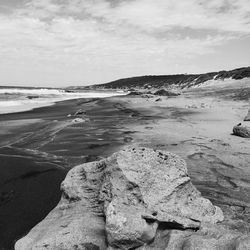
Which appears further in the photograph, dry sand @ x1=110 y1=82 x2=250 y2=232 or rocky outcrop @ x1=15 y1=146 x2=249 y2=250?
dry sand @ x1=110 y1=82 x2=250 y2=232

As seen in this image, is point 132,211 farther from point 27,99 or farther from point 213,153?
point 27,99

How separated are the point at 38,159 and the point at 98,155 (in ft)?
6.32

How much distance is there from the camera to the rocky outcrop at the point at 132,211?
549 centimetres

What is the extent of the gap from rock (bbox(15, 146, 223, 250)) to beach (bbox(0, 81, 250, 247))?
0.72m

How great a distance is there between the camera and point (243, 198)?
753 cm

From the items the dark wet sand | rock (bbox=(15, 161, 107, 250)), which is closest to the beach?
the dark wet sand

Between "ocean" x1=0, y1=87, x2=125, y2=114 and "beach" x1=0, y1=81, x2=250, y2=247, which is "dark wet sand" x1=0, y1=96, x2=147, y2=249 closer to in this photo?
"beach" x1=0, y1=81, x2=250, y2=247

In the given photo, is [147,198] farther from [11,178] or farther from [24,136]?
[24,136]

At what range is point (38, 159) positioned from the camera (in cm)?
1162

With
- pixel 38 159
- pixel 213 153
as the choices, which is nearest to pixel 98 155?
pixel 38 159

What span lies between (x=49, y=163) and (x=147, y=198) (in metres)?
5.43

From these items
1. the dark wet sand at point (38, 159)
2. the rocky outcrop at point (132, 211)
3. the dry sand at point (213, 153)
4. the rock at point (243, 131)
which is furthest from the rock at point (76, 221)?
the rock at point (243, 131)

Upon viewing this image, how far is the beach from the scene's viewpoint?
24.8 feet

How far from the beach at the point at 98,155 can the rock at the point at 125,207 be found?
72cm
